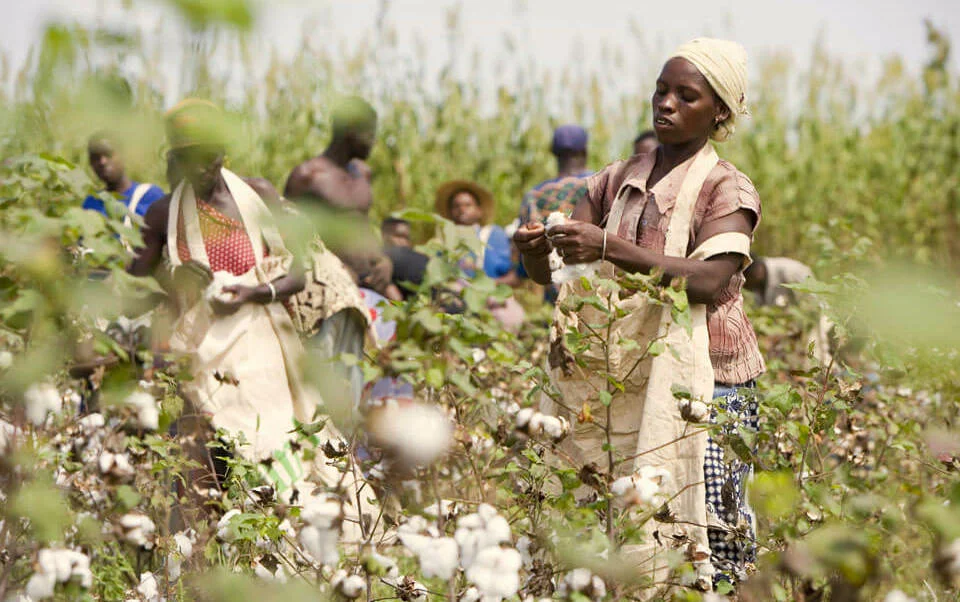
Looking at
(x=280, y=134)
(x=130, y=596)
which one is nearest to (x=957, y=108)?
(x=280, y=134)

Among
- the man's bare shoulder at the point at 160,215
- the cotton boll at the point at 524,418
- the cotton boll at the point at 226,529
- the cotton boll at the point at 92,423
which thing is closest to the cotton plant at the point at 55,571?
the cotton boll at the point at 226,529

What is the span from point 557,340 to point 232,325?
77.3 inches

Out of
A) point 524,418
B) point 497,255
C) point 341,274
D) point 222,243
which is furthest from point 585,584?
point 497,255

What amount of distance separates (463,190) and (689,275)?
16.2 feet

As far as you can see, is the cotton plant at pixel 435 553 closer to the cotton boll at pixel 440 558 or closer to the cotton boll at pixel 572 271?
the cotton boll at pixel 440 558

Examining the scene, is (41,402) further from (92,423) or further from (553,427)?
(92,423)

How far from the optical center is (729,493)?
2717mm

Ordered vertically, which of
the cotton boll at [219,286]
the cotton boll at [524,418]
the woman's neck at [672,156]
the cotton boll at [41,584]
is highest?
the woman's neck at [672,156]

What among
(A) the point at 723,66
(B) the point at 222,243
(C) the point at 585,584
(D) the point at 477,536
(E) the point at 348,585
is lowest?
(B) the point at 222,243

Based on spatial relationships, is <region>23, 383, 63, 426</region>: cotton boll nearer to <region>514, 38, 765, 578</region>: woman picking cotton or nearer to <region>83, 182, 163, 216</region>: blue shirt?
<region>514, 38, 765, 578</region>: woman picking cotton

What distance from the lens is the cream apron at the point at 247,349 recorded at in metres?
4.14

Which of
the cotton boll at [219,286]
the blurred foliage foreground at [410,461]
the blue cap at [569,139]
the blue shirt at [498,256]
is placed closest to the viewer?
the blurred foliage foreground at [410,461]

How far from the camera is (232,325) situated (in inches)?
165

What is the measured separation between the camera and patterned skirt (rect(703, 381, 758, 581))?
272cm
